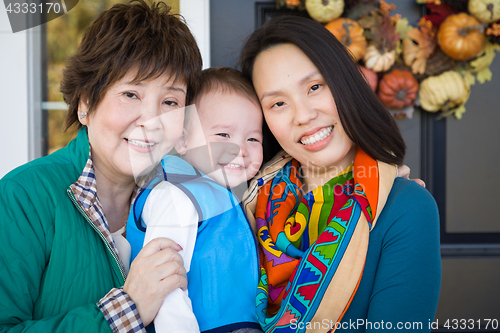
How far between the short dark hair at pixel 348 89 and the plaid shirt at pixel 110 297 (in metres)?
0.79

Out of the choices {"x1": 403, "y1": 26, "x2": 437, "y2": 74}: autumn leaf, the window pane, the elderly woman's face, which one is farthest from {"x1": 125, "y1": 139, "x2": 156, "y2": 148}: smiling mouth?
{"x1": 403, "y1": 26, "x2": 437, "y2": 74}: autumn leaf

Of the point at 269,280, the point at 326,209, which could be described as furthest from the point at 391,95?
the point at 269,280

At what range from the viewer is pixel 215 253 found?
41.8 inches

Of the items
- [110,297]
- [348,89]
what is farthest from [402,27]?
[110,297]

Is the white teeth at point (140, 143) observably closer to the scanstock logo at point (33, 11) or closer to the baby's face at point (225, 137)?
the baby's face at point (225, 137)

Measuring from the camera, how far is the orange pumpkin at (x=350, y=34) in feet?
6.22

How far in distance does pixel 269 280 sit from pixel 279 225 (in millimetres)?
184

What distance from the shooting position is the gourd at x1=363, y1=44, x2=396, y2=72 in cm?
193

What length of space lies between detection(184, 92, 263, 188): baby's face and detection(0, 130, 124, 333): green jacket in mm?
416

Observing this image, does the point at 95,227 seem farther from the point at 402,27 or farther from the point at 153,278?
the point at 402,27

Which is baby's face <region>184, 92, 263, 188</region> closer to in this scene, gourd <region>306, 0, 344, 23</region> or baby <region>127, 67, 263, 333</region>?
baby <region>127, 67, 263, 333</region>

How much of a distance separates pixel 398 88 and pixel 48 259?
5.99 feet

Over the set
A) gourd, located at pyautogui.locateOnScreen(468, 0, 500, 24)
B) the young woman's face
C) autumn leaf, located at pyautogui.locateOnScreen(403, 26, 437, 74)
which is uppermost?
gourd, located at pyautogui.locateOnScreen(468, 0, 500, 24)

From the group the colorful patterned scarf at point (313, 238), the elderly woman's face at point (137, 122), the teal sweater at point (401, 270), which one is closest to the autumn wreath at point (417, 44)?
the colorful patterned scarf at point (313, 238)
